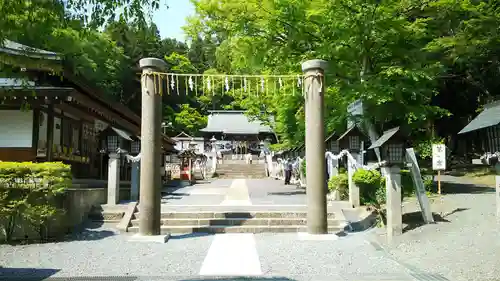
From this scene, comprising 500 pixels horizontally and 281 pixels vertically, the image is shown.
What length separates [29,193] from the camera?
959 cm

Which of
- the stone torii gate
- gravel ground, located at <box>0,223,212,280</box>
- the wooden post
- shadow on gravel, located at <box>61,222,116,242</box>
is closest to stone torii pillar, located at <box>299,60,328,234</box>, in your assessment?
the stone torii gate

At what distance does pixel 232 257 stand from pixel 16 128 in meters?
9.36

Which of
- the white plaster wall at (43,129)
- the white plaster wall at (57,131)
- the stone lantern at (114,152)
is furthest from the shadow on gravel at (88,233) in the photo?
the white plaster wall at (57,131)

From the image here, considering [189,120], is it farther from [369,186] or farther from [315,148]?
[315,148]

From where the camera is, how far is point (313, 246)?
364 inches

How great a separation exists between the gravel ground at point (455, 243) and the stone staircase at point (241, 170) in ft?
80.2

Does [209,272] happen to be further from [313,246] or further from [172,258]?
[313,246]

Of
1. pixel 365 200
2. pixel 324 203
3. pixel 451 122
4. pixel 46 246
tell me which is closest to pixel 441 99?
pixel 451 122

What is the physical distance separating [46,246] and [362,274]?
6712 mm

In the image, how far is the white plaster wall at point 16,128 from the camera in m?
13.6

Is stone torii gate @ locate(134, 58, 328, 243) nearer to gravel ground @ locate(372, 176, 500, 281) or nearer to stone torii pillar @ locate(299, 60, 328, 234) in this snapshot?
stone torii pillar @ locate(299, 60, 328, 234)

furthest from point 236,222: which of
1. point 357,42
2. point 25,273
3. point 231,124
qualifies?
point 231,124

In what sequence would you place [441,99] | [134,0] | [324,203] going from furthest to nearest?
[441,99], [324,203], [134,0]

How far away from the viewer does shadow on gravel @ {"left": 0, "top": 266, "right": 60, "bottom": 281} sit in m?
6.57
